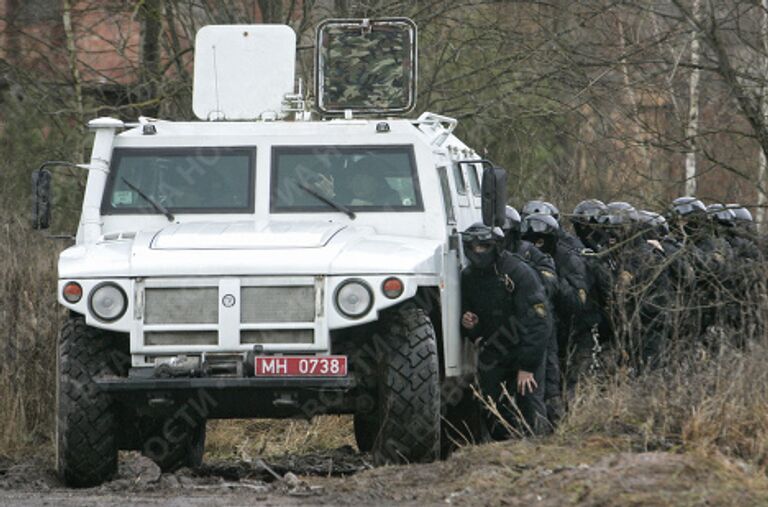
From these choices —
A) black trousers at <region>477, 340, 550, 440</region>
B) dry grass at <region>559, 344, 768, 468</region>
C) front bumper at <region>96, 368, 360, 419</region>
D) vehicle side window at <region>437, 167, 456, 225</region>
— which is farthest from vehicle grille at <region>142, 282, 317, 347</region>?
vehicle side window at <region>437, 167, 456, 225</region>

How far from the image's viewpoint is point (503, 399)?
1066cm

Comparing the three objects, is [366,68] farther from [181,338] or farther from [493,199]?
[181,338]

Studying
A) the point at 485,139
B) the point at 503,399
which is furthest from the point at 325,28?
the point at 485,139

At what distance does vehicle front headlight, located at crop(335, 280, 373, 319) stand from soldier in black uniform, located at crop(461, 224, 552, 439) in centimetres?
140

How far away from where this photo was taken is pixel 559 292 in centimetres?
1123

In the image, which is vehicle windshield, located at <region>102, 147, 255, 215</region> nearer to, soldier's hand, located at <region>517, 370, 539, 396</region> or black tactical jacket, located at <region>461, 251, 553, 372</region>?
black tactical jacket, located at <region>461, 251, 553, 372</region>

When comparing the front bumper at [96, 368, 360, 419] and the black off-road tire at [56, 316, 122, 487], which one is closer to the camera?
the front bumper at [96, 368, 360, 419]

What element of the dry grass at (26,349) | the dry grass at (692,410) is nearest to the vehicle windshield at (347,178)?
the dry grass at (692,410)

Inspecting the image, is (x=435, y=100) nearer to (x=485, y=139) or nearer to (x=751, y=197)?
(x=485, y=139)

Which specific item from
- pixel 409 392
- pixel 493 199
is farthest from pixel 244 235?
pixel 493 199

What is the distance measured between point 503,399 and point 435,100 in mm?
7018

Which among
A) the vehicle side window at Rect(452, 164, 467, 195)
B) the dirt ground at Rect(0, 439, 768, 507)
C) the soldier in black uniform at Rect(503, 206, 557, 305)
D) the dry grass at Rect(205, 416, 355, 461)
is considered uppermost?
the vehicle side window at Rect(452, 164, 467, 195)

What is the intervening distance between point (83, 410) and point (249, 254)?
1.22m

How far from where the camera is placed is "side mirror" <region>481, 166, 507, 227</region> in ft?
34.2
